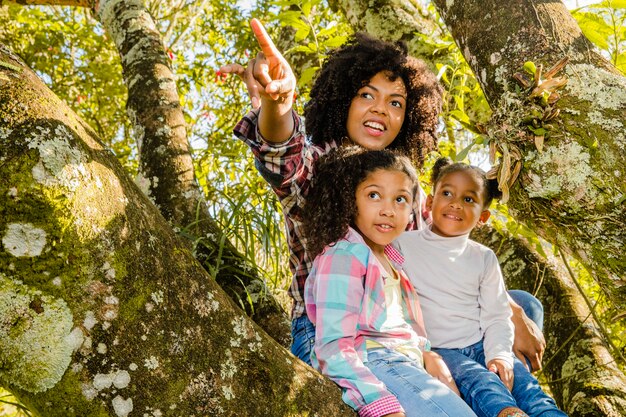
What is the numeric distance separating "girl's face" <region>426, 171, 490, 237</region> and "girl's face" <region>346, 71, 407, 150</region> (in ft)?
1.11

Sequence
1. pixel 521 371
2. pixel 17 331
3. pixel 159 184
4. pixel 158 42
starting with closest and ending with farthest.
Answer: pixel 17 331 → pixel 521 371 → pixel 159 184 → pixel 158 42

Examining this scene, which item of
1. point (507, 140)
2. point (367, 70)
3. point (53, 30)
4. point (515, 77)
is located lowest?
point (507, 140)

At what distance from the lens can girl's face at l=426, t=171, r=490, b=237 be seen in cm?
253

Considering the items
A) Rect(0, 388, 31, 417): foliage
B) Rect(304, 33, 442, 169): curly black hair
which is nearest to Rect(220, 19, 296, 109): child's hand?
Rect(304, 33, 442, 169): curly black hair

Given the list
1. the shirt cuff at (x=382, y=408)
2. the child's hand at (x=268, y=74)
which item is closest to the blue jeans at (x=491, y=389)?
the shirt cuff at (x=382, y=408)

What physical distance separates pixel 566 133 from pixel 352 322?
2.65 ft

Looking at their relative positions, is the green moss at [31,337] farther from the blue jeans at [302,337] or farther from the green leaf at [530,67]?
the green leaf at [530,67]

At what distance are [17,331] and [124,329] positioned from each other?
0.19 metres

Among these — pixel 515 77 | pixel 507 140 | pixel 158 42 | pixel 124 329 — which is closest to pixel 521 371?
pixel 507 140

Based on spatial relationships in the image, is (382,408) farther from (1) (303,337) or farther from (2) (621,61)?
(2) (621,61)

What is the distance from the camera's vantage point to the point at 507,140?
162 cm

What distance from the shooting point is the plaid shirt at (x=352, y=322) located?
61.4 inches

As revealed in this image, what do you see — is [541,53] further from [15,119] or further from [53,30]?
[53,30]

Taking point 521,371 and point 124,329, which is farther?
point 521,371
